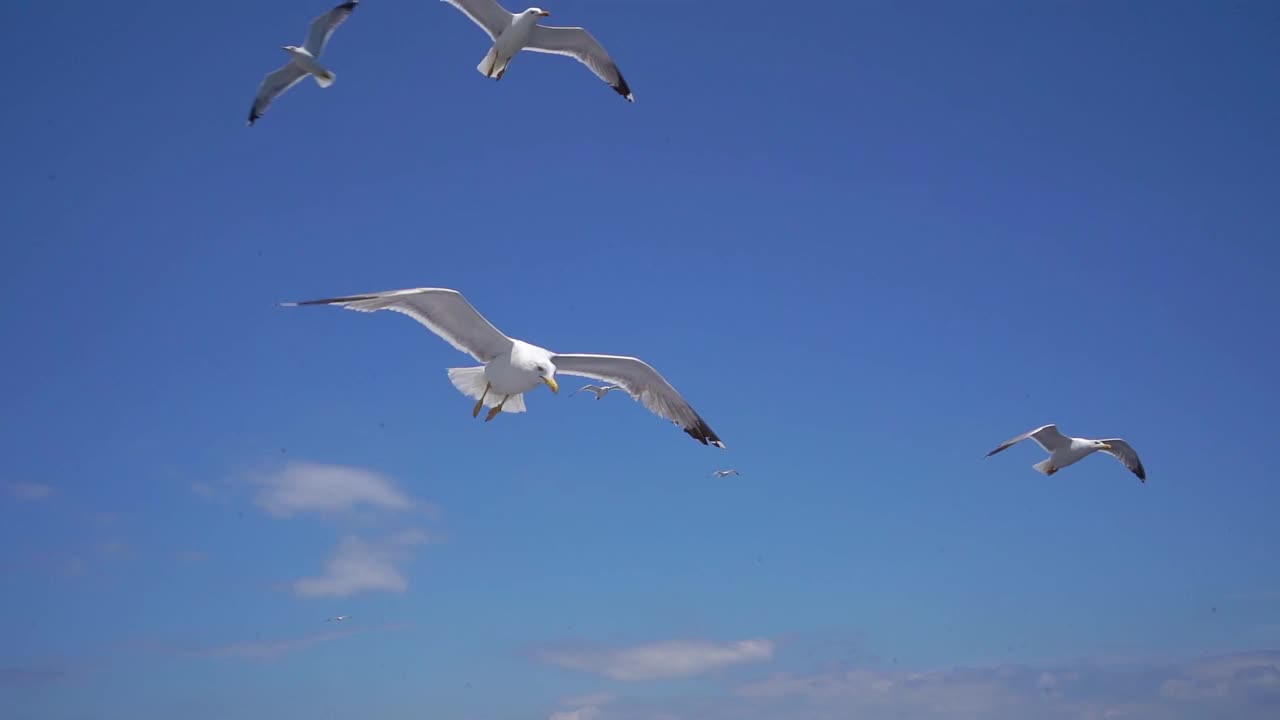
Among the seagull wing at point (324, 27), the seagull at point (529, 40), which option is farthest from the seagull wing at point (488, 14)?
the seagull wing at point (324, 27)

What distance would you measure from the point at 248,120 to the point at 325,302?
1288cm

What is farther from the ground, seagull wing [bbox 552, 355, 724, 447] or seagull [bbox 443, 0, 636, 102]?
seagull [bbox 443, 0, 636, 102]

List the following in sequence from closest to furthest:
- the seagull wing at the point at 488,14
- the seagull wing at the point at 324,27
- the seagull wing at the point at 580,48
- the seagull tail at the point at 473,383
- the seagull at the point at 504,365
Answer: the seagull at the point at 504,365 < the seagull tail at the point at 473,383 < the seagull wing at the point at 488,14 < the seagull wing at the point at 580,48 < the seagull wing at the point at 324,27

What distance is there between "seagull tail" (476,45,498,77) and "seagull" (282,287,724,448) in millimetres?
6515

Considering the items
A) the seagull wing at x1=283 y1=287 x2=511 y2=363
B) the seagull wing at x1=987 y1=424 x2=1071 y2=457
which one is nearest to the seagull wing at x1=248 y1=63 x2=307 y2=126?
Result: the seagull wing at x1=283 y1=287 x2=511 y2=363

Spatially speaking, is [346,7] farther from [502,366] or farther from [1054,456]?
[1054,456]

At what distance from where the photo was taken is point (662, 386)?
55.3ft

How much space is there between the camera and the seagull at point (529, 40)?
753 inches

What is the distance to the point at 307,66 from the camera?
22484 mm

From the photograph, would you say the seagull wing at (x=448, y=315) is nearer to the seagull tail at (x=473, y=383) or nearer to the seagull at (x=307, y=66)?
the seagull tail at (x=473, y=383)

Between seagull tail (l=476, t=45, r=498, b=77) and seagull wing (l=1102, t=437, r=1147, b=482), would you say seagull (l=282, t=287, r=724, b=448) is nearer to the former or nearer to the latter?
seagull tail (l=476, t=45, r=498, b=77)

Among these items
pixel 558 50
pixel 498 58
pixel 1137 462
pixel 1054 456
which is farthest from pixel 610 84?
pixel 1137 462

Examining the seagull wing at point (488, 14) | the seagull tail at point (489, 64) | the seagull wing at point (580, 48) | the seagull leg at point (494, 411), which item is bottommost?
the seagull leg at point (494, 411)

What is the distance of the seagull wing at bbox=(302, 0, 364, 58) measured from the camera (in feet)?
72.9
